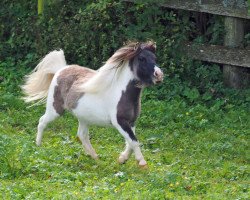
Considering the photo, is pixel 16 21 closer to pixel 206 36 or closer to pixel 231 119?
pixel 206 36

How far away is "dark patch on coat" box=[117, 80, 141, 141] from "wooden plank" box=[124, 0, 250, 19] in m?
3.85

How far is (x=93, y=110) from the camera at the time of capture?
35.8ft

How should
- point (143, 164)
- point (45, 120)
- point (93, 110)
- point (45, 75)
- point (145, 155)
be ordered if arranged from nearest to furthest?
point (143, 164)
point (93, 110)
point (145, 155)
point (45, 120)
point (45, 75)

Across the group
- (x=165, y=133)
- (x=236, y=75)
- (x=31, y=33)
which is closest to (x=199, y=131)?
(x=165, y=133)

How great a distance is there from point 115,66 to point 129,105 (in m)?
0.49

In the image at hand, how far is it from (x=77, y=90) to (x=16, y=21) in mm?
5945

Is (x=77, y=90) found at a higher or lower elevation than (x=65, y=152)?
higher

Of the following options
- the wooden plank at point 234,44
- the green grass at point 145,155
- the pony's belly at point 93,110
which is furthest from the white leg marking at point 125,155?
the wooden plank at point 234,44

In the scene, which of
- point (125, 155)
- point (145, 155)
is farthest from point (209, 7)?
point (125, 155)

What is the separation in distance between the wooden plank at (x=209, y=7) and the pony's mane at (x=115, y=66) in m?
3.67

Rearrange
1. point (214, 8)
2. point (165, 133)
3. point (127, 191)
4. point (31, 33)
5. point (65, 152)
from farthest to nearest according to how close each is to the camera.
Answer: point (31, 33) < point (214, 8) < point (165, 133) < point (65, 152) < point (127, 191)

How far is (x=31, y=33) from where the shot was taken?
1655 cm

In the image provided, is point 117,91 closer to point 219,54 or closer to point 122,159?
point 122,159

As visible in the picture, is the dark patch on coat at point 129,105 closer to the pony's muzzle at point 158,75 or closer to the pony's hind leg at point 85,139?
the pony's muzzle at point 158,75
